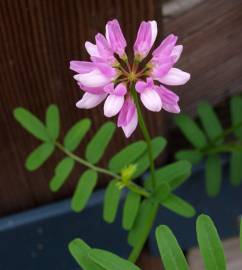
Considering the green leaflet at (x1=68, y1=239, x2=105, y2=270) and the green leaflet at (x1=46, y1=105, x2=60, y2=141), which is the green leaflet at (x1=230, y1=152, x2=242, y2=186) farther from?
the green leaflet at (x1=68, y1=239, x2=105, y2=270)

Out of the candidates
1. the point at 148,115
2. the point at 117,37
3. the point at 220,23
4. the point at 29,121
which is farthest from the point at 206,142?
the point at 117,37

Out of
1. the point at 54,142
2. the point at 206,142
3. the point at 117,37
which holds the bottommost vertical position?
the point at 206,142

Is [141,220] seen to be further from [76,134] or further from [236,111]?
[236,111]

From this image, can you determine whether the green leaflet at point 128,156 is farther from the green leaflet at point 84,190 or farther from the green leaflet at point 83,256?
the green leaflet at point 83,256

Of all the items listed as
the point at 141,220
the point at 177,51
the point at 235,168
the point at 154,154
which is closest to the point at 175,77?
the point at 177,51

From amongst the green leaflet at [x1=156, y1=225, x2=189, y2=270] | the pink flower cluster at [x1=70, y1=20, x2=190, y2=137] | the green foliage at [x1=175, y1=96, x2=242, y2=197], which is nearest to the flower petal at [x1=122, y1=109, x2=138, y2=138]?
the pink flower cluster at [x1=70, y1=20, x2=190, y2=137]

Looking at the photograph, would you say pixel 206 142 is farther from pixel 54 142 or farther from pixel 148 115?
pixel 54 142
